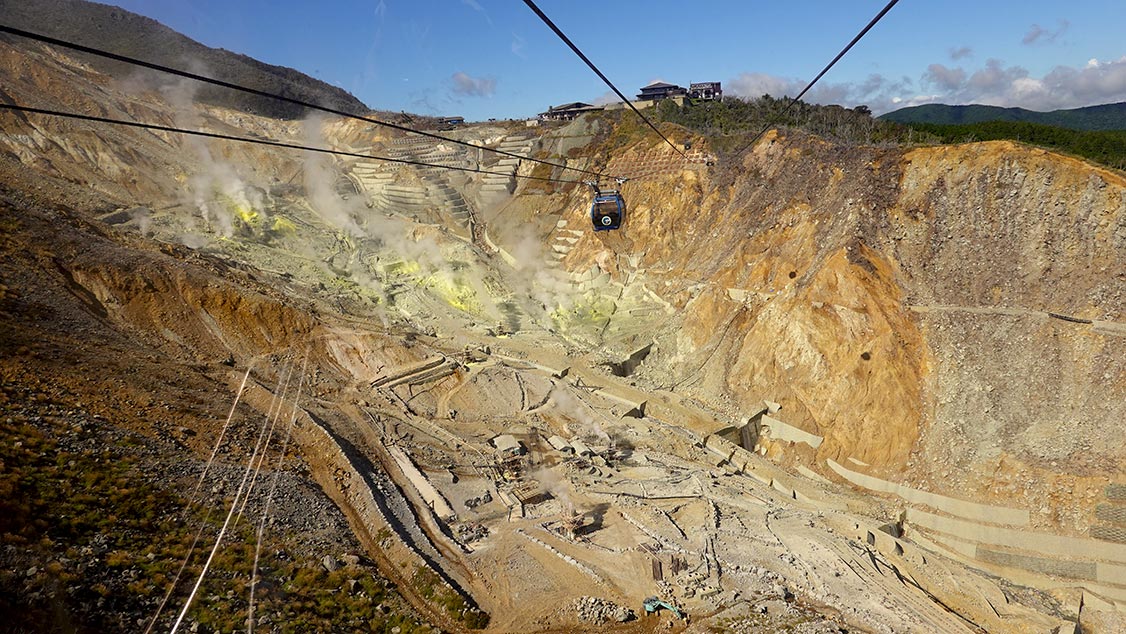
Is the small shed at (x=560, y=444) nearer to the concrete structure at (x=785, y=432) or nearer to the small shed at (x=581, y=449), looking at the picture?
the small shed at (x=581, y=449)

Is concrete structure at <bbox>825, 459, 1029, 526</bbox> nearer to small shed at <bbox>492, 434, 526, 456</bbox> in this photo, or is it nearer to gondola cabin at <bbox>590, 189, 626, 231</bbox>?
small shed at <bbox>492, 434, 526, 456</bbox>

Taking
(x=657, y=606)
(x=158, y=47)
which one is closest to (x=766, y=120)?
(x=657, y=606)

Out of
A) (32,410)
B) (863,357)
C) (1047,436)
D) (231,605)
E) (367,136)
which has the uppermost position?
(367,136)

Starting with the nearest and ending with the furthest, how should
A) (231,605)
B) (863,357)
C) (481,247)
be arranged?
(231,605) → (863,357) → (481,247)

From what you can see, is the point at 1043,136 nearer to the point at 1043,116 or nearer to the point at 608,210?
the point at 608,210

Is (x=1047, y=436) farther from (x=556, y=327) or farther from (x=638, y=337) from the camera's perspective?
(x=556, y=327)

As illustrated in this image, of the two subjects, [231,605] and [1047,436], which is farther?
[1047,436]

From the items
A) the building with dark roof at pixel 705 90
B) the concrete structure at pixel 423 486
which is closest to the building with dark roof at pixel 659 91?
the building with dark roof at pixel 705 90

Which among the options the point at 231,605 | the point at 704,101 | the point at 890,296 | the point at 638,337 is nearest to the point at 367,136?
the point at 704,101
